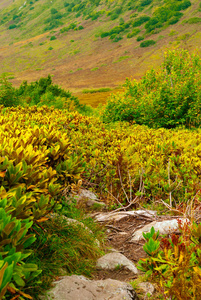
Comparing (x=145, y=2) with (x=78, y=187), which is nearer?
(x=78, y=187)

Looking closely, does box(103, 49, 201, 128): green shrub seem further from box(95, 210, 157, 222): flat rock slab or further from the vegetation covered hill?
box(95, 210, 157, 222): flat rock slab

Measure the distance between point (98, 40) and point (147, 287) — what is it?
408ft

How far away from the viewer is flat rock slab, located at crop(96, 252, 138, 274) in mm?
2891

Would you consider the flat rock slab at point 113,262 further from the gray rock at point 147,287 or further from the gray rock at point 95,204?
the gray rock at point 95,204

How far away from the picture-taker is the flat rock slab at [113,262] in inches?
114

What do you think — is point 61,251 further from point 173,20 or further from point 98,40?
point 98,40

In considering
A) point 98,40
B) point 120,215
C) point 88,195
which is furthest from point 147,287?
point 98,40

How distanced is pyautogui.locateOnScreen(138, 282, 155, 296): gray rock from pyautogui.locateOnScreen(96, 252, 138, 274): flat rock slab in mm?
365

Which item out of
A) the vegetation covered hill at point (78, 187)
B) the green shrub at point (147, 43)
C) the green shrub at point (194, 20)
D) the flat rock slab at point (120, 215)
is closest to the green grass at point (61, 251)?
the vegetation covered hill at point (78, 187)

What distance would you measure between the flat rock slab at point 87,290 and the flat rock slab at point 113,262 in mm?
482

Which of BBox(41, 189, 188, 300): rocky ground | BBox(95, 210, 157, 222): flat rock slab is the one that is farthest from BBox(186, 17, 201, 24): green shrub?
BBox(41, 189, 188, 300): rocky ground

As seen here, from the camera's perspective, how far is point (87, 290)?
223 cm

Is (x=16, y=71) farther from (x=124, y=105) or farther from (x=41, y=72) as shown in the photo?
(x=124, y=105)

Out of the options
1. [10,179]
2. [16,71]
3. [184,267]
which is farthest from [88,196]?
[16,71]
